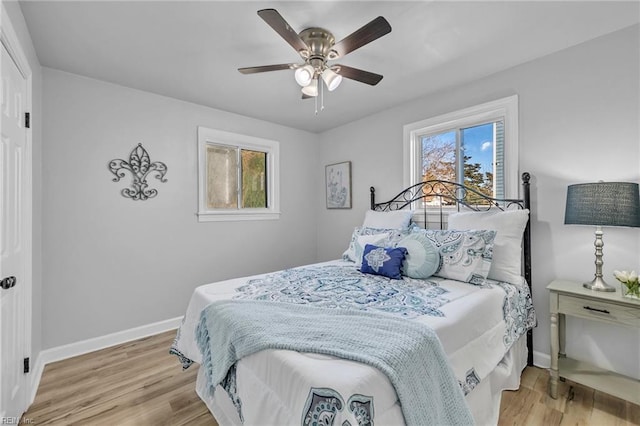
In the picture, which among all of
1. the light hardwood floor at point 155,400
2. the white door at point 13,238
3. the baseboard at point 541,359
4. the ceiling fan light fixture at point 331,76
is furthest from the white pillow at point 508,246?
the white door at point 13,238

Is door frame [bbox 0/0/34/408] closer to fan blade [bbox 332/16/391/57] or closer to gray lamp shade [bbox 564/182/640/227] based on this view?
fan blade [bbox 332/16/391/57]

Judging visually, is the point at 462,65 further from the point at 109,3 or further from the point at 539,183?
the point at 109,3

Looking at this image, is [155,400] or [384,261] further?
[384,261]

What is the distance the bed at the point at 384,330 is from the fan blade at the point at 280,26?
60.2 inches

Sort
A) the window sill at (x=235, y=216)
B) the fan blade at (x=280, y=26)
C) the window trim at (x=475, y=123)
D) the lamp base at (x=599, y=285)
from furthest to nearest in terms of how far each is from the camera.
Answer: the window sill at (x=235, y=216) → the window trim at (x=475, y=123) → the lamp base at (x=599, y=285) → the fan blade at (x=280, y=26)

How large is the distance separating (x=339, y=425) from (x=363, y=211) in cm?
309

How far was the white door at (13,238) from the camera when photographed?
5.06 feet

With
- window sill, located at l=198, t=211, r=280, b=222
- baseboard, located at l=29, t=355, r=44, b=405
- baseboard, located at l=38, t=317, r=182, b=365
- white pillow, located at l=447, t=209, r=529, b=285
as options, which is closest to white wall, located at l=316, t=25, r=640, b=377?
white pillow, located at l=447, t=209, r=529, b=285

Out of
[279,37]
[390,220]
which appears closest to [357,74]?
[279,37]

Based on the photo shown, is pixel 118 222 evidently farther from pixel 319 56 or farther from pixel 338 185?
pixel 338 185

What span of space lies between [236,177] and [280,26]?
8.16 feet

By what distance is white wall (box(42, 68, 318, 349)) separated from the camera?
2559mm

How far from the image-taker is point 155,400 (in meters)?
1.98

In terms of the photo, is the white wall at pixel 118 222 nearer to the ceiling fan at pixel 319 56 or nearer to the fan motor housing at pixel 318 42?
the ceiling fan at pixel 319 56
